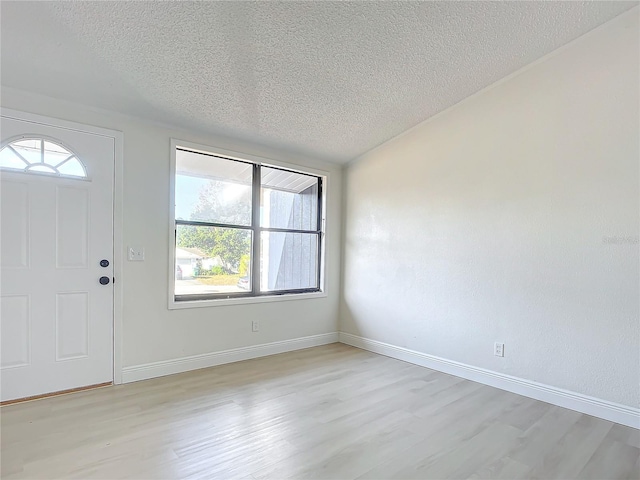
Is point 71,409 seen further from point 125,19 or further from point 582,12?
point 582,12

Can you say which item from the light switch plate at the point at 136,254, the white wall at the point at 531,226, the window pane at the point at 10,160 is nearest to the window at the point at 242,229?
the light switch plate at the point at 136,254

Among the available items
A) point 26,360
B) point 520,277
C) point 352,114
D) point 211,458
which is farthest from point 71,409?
point 520,277

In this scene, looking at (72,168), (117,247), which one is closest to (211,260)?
(117,247)

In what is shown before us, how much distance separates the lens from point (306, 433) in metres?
2.26

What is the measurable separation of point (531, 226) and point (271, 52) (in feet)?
8.14

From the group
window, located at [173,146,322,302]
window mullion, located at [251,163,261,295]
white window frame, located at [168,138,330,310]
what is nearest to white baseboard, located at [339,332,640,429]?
white window frame, located at [168,138,330,310]

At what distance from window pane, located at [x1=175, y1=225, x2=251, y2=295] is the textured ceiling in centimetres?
104

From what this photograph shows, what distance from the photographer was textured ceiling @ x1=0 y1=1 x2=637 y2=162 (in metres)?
2.14

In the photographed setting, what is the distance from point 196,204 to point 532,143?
3090 mm

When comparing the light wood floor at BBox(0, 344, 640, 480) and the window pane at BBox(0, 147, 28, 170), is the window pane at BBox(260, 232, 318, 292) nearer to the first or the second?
the light wood floor at BBox(0, 344, 640, 480)

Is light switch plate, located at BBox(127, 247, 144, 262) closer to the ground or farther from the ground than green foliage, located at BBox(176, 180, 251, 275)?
closer to the ground

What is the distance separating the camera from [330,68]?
276 cm

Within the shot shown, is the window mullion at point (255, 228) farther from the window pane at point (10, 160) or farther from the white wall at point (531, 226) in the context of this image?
the window pane at point (10, 160)

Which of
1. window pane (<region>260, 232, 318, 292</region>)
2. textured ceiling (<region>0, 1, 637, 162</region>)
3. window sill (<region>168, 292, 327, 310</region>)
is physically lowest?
window sill (<region>168, 292, 327, 310</region>)
